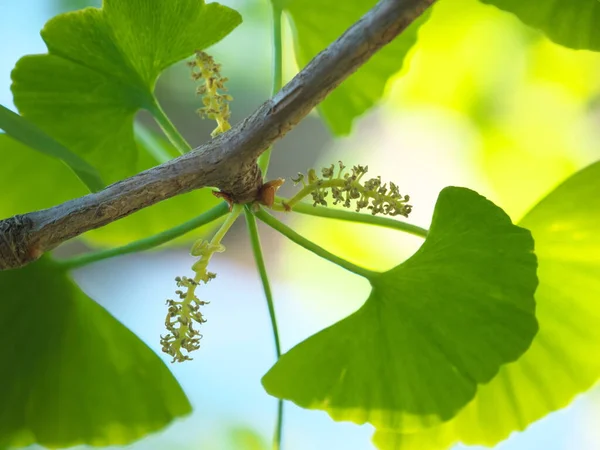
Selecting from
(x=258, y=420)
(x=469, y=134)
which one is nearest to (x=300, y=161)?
(x=469, y=134)

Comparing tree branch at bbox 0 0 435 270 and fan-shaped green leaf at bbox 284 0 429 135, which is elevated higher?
fan-shaped green leaf at bbox 284 0 429 135

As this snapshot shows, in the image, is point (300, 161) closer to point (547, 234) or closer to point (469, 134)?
point (469, 134)

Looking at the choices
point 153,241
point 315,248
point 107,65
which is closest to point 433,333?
point 315,248

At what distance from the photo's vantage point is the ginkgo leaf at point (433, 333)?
37 cm

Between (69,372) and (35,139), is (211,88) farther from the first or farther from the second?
(69,372)

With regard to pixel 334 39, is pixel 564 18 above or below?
below

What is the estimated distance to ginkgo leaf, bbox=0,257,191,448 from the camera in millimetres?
442

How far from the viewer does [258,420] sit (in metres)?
0.68

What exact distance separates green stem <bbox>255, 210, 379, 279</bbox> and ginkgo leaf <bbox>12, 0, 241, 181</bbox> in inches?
5.4

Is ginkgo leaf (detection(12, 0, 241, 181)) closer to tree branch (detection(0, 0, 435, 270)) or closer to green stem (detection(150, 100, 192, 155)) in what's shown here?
green stem (detection(150, 100, 192, 155))

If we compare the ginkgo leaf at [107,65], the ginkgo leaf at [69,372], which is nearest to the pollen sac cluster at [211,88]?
the ginkgo leaf at [107,65]

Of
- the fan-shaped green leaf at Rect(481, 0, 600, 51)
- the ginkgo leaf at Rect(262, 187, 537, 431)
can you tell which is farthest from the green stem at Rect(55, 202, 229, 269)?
the fan-shaped green leaf at Rect(481, 0, 600, 51)

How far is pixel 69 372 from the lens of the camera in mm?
464

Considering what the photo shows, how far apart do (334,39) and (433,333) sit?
0.27 meters
